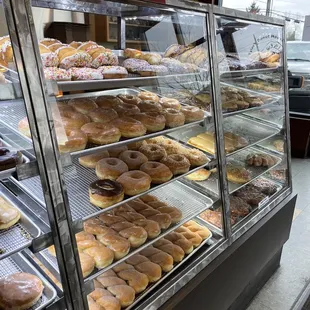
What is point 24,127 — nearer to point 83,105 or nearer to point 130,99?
point 83,105

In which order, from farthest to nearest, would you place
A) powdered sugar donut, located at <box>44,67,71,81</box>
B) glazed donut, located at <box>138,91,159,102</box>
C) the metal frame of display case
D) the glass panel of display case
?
the glass panel of display case
glazed donut, located at <box>138,91,159,102</box>
powdered sugar donut, located at <box>44,67,71,81</box>
the metal frame of display case

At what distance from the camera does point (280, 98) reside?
299 centimetres

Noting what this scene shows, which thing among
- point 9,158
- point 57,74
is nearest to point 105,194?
point 9,158

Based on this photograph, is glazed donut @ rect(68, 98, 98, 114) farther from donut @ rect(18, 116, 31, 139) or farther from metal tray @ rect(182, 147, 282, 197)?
metal tray @ rect(182, 147, 282, 197)

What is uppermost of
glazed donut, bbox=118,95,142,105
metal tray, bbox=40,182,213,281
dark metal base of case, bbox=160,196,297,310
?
glazed donut, bbox=118,95,142,105

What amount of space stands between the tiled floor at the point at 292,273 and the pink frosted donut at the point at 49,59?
2415 millimetres

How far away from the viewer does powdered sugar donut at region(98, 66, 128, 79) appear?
169 cm

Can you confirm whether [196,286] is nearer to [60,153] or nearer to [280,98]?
[60,153]

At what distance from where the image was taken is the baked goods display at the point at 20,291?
131 cm

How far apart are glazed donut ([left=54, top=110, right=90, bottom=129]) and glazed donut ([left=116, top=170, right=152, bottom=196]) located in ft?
1.28

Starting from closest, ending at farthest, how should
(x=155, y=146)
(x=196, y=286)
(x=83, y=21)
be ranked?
(x=196, y=286), (x=155, y=146), (x=83, y=21)

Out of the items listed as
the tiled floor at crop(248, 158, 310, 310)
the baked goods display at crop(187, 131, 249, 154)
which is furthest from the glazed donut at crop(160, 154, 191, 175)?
the tiled floor at crop(248, 158, 310, 310)

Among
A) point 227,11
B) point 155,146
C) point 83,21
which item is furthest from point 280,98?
point 83,21

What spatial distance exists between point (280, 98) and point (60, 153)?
94.7 inches
